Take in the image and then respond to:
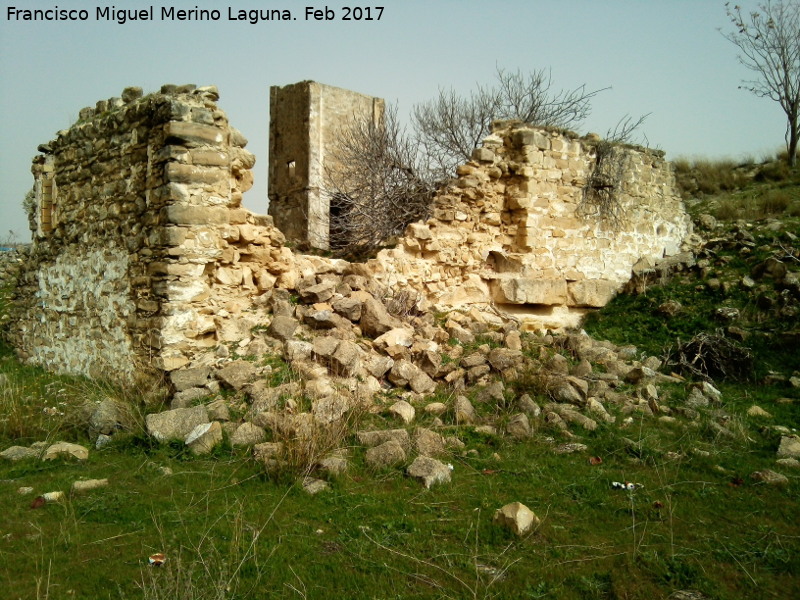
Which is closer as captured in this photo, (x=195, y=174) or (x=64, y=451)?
(x=64, y=451)

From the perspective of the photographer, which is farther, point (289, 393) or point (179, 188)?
point (179, 188)

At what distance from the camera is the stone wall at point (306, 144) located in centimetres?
1758

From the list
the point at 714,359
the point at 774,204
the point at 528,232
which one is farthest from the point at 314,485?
the point at 774,204

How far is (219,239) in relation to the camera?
6262mm

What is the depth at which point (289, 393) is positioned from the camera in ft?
17.5

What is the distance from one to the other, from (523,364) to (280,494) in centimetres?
323

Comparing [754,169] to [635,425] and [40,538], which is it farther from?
[40,538]

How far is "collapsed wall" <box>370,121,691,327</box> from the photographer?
316 inches

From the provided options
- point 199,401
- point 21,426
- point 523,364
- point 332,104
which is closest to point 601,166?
point 523,364

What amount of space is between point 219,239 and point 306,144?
12.0m

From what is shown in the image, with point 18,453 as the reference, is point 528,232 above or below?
above

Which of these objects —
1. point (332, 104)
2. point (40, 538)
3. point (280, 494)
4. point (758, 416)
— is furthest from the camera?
point (332, 104)

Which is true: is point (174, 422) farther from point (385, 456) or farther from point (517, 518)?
point (517, 518)

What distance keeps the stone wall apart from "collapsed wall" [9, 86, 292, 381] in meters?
9.66
